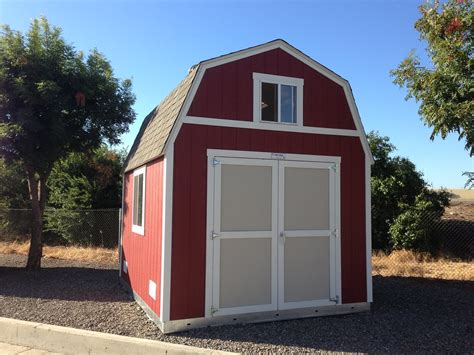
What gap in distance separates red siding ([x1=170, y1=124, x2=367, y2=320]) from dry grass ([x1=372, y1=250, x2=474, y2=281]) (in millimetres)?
4095

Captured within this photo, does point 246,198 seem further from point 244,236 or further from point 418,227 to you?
point 418,227

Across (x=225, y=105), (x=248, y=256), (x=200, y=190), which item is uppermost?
(x=225, y=105)

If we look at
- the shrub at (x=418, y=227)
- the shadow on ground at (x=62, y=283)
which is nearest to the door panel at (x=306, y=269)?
the shadow on ground at (x=62, y=283)

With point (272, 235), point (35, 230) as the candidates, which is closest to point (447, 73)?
point (272, 235)

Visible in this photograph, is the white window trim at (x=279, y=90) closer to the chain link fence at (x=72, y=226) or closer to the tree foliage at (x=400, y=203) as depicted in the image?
the tree foliage at (x=400, y=203)

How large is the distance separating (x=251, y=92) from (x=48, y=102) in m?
5.21

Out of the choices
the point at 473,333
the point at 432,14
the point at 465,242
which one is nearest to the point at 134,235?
the point at 473,333

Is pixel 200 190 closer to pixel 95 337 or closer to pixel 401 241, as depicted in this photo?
pixel 95 337

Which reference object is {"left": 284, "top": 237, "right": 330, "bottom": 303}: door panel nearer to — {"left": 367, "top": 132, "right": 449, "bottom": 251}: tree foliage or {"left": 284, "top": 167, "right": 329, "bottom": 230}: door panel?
{"left": 284, "top": 167, "right": 329, "bottom": 230}: door panel

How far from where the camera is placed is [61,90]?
375 inches

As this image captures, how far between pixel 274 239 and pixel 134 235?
3.03 metres

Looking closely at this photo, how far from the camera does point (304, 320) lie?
6.14 metres

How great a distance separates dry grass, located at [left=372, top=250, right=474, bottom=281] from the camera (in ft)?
32.9

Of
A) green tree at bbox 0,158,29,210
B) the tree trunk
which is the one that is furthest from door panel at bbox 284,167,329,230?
green tree at bbox 0,158,29,210
